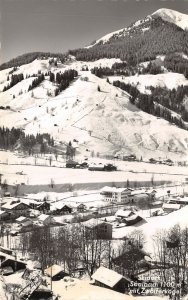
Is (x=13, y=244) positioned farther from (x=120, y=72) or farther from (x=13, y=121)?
(x=120, y=72)

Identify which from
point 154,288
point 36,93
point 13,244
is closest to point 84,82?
point 36,93

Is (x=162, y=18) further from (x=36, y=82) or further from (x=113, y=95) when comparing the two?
(x=36, y=82)

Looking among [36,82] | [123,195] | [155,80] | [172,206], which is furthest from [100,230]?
[155,80]

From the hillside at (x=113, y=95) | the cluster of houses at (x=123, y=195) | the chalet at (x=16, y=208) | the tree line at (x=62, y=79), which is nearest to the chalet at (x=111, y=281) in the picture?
the chalet at (x=16, y=208)

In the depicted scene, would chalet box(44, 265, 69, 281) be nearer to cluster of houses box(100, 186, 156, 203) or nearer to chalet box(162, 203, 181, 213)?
chalet box(162, 203, 181, 213)

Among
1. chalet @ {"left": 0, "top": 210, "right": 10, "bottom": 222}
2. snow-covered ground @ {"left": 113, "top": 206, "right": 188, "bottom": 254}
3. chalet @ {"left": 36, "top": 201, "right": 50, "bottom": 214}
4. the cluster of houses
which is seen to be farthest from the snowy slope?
snow-covered ground @ {"left": 113, "top": 206, "right": 188, "bottom": 254}

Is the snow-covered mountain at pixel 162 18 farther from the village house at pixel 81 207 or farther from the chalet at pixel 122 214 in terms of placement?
the chalet at pixel 122 214

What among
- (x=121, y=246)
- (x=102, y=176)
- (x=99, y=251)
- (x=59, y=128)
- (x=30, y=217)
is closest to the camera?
(x=99, y=251)

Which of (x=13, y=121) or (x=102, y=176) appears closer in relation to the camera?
(x=102, y=176)
